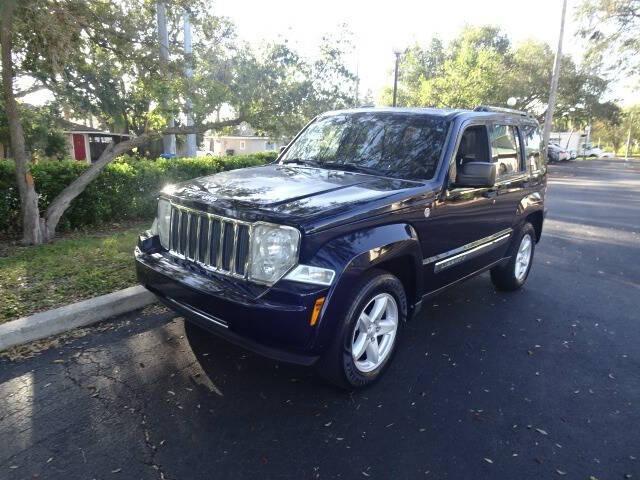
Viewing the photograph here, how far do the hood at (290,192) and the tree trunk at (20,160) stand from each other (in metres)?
3.46

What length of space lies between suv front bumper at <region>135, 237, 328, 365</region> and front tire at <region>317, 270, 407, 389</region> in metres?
0.22

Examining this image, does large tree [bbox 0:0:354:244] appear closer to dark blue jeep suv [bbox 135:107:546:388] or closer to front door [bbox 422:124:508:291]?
dark blue jeep suv [bbox 135:107:546:388]

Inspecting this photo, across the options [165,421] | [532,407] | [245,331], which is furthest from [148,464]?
[532,407]

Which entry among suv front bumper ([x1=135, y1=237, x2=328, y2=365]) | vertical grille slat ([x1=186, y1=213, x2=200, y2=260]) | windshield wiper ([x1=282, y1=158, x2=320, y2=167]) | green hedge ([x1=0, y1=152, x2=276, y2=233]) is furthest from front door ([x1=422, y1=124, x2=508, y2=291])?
green hedge ([x1=0, y1=152, x2=276, y2=233])

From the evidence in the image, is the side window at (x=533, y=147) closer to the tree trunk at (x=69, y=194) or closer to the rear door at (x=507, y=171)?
the rear door at (x=507, y=171)

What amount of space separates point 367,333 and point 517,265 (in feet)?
9.99

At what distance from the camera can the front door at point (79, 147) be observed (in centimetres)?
2985

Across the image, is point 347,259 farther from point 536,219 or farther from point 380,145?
point 536,219

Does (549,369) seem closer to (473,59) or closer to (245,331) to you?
(245,331)

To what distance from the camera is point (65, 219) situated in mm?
7020

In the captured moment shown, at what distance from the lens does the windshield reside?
396 centimetres

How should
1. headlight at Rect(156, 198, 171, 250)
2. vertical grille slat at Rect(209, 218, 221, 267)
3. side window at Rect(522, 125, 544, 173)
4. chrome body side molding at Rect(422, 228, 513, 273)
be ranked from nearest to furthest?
vertical grille slat at Rect(209, 218, 221, 267), headlight at Rect(156, 198, 171, 250), chrome body side molding at Rect(422, 228, 513, 273), side window at Rect(522, 125, 544, 173)

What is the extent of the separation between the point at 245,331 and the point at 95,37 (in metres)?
5.52

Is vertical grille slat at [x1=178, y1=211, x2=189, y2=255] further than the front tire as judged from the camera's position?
Yes
